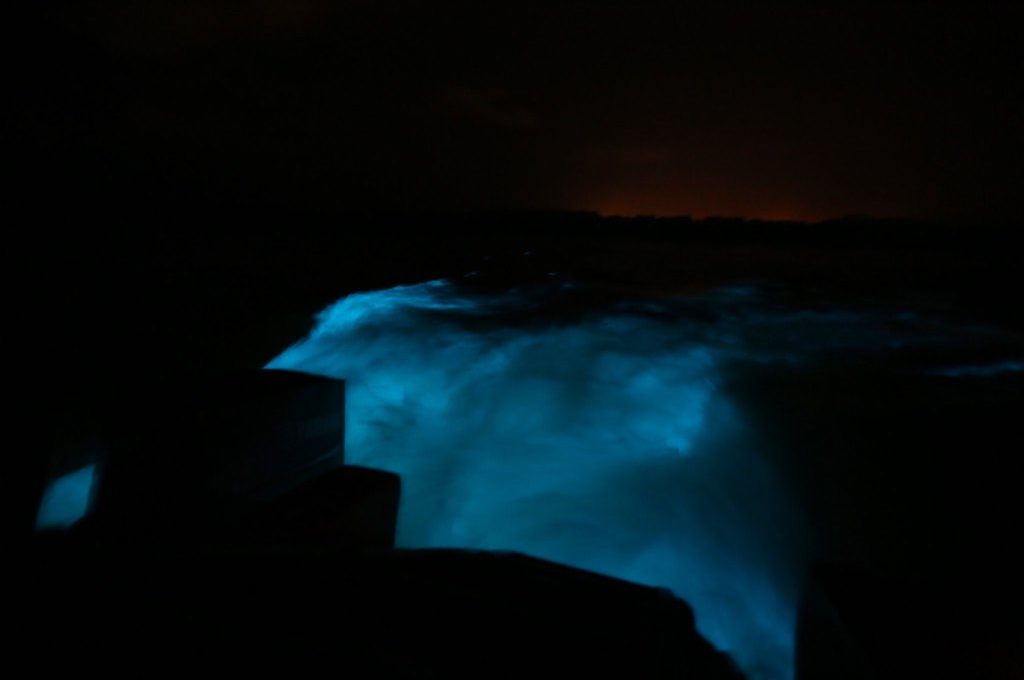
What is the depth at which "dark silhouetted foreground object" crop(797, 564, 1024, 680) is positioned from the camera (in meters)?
1.67

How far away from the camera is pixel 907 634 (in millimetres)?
1763

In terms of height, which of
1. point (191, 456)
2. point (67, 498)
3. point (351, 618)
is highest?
point (351, 618)

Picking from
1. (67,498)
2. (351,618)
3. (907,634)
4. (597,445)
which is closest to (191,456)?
(351,618)

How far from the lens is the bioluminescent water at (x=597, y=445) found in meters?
3.61

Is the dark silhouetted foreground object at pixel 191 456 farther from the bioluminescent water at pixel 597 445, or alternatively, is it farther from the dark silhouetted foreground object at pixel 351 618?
the bioluminescent water at pixel 597 445

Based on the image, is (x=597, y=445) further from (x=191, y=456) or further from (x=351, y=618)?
(x=351, y=618)

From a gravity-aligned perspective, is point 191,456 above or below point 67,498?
above

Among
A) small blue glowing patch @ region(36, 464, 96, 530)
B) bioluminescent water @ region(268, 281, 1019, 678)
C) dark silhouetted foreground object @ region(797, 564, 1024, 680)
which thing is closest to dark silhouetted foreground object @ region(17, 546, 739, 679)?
dark silhouetted foreground object @ region(797, 564, 1024, 680)

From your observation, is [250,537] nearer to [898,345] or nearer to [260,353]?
[260,353]

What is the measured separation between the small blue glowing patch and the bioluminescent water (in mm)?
1823

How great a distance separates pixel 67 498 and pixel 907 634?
4497 mm

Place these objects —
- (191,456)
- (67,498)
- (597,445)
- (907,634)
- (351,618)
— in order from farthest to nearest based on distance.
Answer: (597,445) < (67,498) < (191,456) < (907,634) < (351,618)

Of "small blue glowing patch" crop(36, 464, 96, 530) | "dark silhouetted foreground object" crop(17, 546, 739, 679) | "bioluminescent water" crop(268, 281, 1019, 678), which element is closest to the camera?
"dark silhouetted foreground object" crop(17, 546, 739, 679)

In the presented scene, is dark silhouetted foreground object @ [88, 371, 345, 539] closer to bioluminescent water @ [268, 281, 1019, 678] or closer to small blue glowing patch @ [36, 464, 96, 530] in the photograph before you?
small blue glowing patch @ [36, 464, 96, 530]
